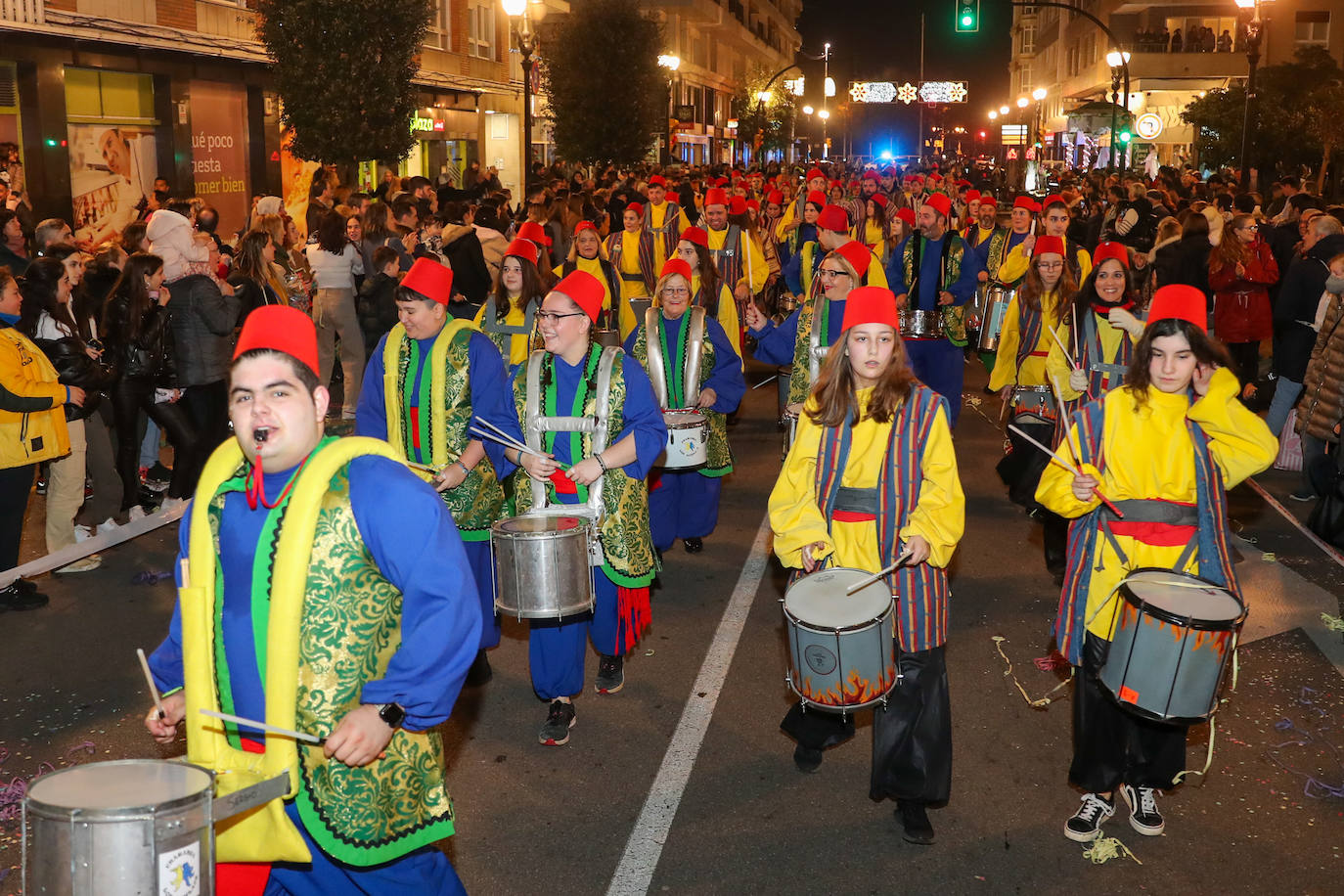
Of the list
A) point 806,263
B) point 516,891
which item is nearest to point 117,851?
point 516,891

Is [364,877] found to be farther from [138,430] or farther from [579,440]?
[138,430]

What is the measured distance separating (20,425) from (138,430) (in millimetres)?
2157

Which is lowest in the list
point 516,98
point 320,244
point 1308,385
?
point 1308,385

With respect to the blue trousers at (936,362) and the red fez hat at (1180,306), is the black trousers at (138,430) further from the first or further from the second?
the red fez hat at (1180,306)

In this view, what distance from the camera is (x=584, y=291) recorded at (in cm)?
630

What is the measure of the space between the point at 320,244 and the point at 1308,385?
29.6 feet

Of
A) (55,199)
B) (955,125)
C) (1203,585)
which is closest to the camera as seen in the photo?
(1203,585)

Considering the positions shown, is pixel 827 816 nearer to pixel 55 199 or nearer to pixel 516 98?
pixel 55 199

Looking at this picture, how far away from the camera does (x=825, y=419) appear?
203 inches

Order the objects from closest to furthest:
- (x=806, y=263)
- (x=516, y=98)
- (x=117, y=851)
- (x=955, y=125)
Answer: (x=117, y=851), (x=806, y=263), (x=516, y=98), (x=955, y=125)

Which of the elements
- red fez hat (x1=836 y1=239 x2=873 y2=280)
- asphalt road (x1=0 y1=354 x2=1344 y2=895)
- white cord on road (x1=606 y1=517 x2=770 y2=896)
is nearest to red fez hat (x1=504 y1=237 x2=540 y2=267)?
red fez hat (x1=836 y1=239 x2=873 y2=280)

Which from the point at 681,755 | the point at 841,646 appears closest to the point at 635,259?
the point at 681,755

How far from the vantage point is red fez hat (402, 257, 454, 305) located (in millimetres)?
6426

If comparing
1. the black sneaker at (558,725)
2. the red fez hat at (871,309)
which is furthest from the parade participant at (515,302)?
the red fez hat at (871,309)
